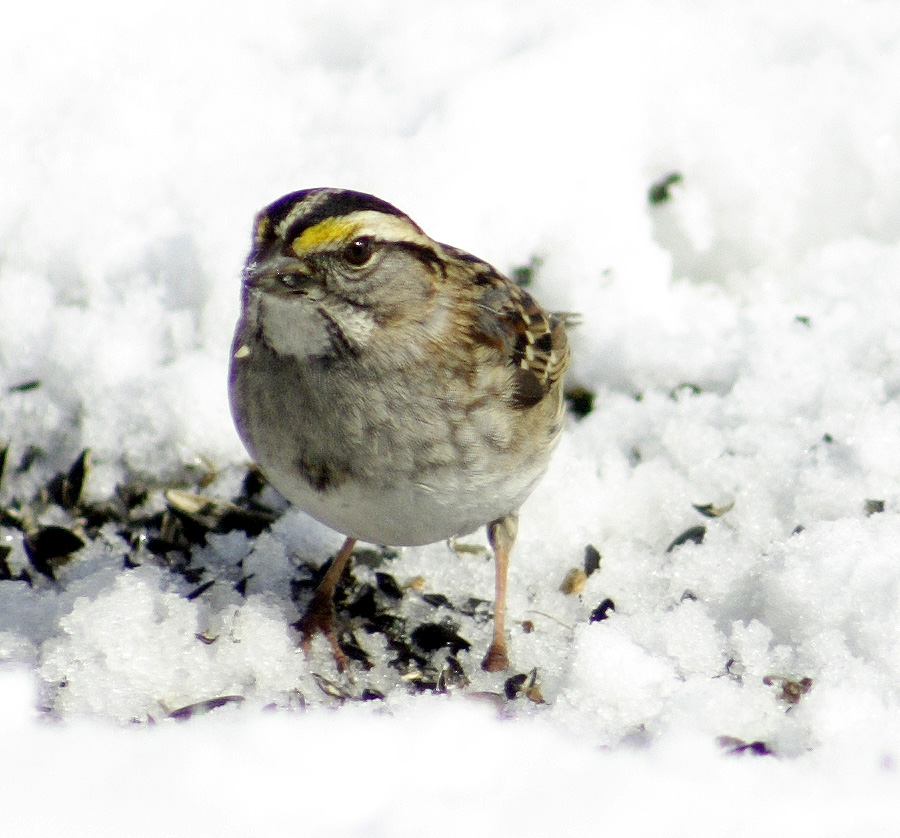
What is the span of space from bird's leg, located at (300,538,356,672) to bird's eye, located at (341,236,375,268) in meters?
1.21

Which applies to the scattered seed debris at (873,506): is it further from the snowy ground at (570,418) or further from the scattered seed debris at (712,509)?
the scattered seed debris at (712,509)

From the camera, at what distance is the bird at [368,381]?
364 cm

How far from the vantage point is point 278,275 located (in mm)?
3549

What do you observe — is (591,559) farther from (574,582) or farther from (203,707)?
(203,707)

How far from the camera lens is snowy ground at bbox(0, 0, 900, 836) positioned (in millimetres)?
3518

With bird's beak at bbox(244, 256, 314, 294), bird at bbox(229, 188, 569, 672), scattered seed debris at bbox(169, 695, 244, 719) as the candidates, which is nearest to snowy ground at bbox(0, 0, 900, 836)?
scattered seed debris at bbox(169, 695, 244, 719)

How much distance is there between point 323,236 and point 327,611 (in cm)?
151

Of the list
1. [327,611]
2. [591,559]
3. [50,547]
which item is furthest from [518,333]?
[50,547]

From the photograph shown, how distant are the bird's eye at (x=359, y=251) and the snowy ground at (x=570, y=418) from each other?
55.3 inches

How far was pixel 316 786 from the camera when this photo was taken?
329cm

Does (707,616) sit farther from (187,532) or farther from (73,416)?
(73,416)

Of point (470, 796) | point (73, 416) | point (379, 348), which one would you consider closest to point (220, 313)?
point (73, 416)

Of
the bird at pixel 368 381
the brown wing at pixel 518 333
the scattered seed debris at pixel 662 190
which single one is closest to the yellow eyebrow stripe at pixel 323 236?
the bird at pixel 368 381

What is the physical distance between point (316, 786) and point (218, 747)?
37 centimetres
